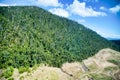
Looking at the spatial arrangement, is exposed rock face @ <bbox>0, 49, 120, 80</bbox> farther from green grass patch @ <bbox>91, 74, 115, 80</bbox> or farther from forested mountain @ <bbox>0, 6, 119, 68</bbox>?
forested mountain @ <bbox>0, 6, 119, 68</bbox>

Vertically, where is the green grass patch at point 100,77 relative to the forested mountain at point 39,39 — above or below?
below

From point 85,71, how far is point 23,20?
48.4 m

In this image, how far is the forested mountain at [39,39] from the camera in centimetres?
6639

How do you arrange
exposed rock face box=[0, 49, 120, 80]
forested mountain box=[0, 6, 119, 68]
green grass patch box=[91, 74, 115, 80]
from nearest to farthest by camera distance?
exposed rock face box=[0, 49, 120, 80]
green grass patch box=[91, 74, 115, 80]
forested mountain box=[0, 6, 119, 68]

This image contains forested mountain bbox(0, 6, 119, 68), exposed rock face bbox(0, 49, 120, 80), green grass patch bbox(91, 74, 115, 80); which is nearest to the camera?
exposed rock face bbox(0, 49, 120, 80)

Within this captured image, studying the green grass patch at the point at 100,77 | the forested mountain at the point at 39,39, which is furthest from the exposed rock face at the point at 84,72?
the forested mountain at the point at 39,39

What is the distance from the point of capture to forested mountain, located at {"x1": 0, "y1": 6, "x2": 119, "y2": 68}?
66394 mm

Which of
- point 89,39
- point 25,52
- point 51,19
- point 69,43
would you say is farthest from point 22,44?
point 89,39

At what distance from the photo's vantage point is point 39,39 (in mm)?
89312

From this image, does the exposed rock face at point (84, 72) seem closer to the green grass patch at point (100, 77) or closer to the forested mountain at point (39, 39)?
the green grass patch at point (100, 77)

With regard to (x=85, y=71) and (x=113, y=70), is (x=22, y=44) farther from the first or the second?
(x=113, y=70)

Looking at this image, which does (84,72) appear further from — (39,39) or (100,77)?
(39,39)

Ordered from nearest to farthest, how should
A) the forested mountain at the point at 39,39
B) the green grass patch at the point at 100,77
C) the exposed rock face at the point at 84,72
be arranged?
the exposed rock face at the point at 84,72 < the green grass patch at the point at 100,77 < the forested mountain at the point at 39,39

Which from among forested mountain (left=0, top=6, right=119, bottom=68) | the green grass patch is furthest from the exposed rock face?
forested mountain (left=0, top=6, right=119, bottom=68)
